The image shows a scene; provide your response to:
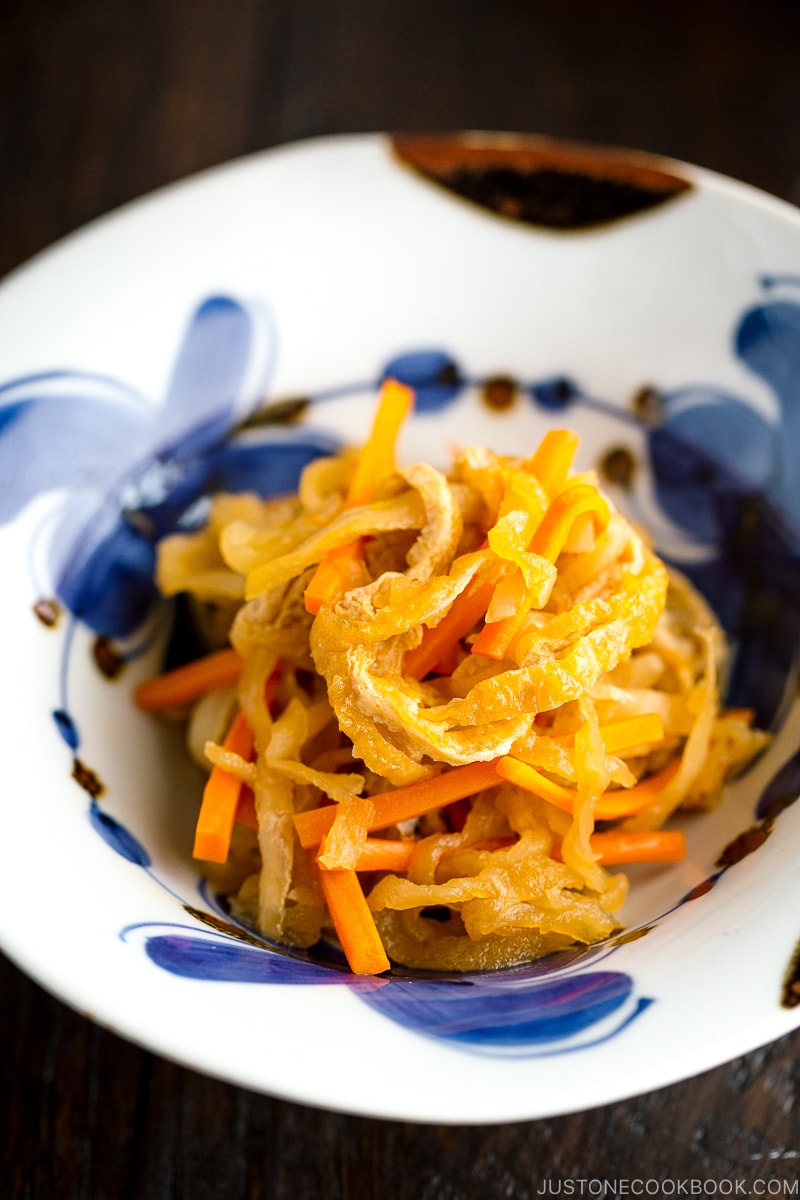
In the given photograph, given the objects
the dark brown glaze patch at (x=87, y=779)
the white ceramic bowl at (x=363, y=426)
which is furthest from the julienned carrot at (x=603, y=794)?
the dark brown glaze patch at (x=87, y=779)

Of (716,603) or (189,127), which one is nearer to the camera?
(716,603)

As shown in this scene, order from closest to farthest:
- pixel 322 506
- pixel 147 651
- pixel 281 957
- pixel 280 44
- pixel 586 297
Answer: pixel 281 957 → pixel 322 506 → pixel 147 651 → pixel 586 297 → pixel 280 44

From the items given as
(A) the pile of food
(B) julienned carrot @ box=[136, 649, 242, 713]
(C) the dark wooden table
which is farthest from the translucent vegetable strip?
(C) the dark wooden table

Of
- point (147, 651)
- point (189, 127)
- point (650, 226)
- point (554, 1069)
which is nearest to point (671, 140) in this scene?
point (650, 226)

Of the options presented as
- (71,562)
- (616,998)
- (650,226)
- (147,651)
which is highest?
(650,226)

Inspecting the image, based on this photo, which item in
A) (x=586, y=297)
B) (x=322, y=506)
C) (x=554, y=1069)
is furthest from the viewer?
(x=586, y=297)

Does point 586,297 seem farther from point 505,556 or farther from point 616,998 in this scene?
point 616,998

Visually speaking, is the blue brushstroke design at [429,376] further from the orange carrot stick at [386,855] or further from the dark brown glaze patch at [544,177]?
the orange carrot stick at [386,855]

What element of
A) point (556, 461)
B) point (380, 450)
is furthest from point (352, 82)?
point (556, 461)
